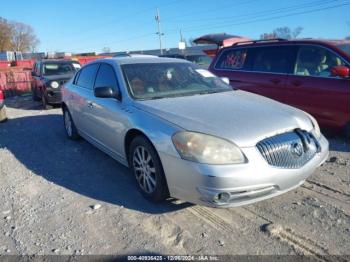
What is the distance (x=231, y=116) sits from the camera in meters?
3.44

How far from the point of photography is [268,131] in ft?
10.4

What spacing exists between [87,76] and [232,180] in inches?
133

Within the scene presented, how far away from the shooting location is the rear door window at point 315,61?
18.3 ft

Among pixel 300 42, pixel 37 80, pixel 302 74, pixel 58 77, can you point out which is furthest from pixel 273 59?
pixel 37 80

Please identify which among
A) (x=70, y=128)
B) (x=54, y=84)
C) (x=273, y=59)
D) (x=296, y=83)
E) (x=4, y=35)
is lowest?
(x=70, y=128)

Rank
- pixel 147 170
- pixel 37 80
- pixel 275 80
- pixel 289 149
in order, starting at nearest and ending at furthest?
pixel 289 149 < pixel 147 170 < pixel 275 80 < pixel 37 80

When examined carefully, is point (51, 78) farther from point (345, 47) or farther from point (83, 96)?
point (345, 47)

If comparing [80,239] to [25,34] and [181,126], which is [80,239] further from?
[25,34]

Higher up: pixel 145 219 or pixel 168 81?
pixel 168 81

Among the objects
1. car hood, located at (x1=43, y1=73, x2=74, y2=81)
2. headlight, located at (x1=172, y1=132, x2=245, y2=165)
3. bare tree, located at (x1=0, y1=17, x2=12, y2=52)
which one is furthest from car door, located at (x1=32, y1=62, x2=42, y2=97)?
bare tree, located at (x1=0, y1=17, x2=12, y2=52)

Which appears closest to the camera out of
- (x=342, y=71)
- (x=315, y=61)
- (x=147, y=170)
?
(x=147, y=170)

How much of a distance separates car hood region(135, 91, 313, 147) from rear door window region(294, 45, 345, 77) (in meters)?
2.10

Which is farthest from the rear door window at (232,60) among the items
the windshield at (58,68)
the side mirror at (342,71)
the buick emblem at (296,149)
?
the windshield at (58,68)

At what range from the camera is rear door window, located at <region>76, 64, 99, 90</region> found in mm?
5168
